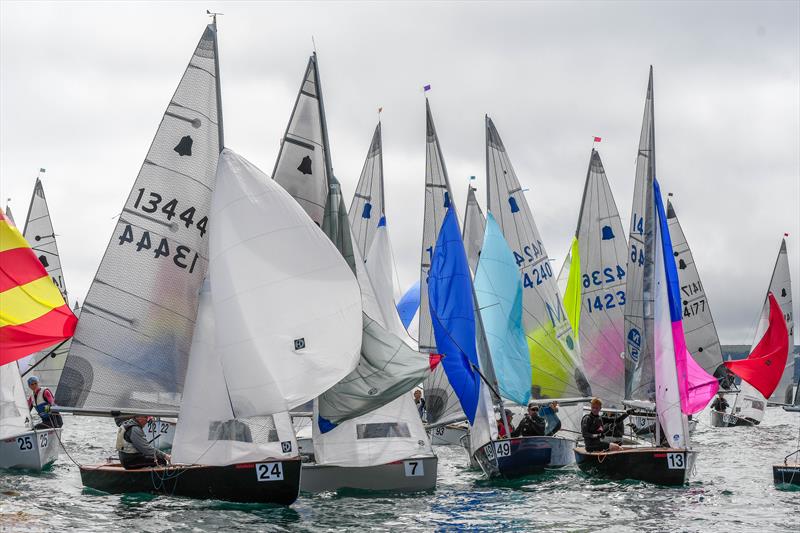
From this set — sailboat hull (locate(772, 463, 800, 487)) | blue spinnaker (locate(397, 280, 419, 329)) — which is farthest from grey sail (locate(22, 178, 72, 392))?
sailboat hull (locate(772, 463, 800, 487))

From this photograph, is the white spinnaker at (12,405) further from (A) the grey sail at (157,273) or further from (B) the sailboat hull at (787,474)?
(B) the sailboat hull at (787,474)

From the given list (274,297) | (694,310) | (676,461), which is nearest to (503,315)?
(676,461)

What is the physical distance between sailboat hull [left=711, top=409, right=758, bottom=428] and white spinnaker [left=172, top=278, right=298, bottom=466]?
27250mm

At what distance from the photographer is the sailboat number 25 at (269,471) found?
55.7ft

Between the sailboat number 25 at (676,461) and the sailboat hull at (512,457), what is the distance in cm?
298

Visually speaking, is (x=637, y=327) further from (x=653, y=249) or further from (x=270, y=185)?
(x=270, y=185)

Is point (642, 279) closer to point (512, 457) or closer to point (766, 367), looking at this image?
point (766, 367)

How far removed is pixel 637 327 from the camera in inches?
1204

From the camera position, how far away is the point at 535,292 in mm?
28984

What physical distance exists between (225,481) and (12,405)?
26.5 feet

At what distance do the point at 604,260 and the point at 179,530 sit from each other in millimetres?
22790

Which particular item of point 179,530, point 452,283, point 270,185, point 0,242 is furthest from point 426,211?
point 179,530

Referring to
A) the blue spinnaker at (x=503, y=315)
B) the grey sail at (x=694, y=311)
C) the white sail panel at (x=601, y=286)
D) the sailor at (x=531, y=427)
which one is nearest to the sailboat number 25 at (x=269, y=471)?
the sailor at (x=531, y=427)

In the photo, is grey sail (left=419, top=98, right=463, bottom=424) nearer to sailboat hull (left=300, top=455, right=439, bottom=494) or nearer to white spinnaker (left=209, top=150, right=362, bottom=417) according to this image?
sailboat hull (left=300, top=455, right=439, bottom=494)
